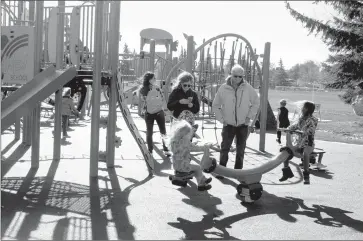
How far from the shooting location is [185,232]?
486cm

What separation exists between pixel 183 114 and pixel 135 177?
1349mm

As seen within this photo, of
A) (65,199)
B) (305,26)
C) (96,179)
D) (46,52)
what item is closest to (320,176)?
(96,179)

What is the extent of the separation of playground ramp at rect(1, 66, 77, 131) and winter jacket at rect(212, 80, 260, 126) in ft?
8.00

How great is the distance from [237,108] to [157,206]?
7.62ft

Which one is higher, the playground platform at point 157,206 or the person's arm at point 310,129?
the person's arm at point 310,129

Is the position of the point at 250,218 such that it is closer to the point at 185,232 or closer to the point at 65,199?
the point at 185,232

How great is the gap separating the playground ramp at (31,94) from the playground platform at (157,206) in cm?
105

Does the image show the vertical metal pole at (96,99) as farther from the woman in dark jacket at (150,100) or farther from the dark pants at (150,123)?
the dark pants at (150,123)

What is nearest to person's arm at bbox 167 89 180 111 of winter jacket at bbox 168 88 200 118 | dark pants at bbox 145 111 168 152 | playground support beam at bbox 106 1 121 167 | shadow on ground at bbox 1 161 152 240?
winter jacket at bbox 168 88 200 118

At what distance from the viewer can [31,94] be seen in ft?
21.8

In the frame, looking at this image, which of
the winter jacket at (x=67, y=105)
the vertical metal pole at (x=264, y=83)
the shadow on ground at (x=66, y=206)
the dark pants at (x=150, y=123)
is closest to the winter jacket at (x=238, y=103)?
the shadow on ground at (x=66, y=206)

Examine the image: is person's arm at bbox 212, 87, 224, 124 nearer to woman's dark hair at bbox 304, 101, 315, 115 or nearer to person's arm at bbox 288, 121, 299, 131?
person's arm at bbox 288, 121, 299, 131

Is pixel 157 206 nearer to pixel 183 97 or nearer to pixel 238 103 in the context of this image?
pixel 238 103

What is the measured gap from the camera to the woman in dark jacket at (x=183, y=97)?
8.04 meters
